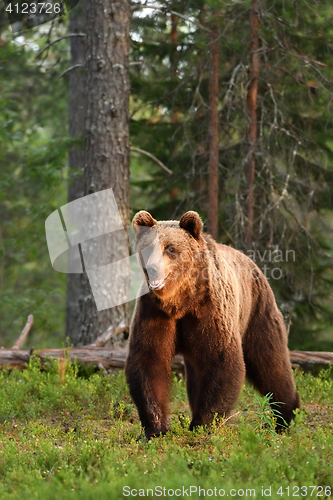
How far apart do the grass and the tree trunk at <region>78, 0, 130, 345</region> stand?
10.1 ft

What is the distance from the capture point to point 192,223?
4.93 metres

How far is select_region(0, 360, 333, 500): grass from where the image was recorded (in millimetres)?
3117

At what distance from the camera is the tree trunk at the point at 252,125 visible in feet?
31.4

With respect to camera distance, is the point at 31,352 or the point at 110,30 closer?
the point at 31,352

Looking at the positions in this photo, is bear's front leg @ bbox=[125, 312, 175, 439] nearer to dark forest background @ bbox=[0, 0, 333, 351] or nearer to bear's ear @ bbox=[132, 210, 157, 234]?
bear's ear @ bbox=[132, 210, 157, 234]

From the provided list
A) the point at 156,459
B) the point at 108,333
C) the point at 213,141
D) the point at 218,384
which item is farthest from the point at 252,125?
the point at 156,459

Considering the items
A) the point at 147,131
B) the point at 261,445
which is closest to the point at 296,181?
the point at 147,131

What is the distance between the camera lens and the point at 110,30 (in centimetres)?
913

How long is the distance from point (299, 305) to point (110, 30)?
6275 millimetres

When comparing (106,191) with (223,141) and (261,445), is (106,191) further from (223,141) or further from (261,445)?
(261,445)

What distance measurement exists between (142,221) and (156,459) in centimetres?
205

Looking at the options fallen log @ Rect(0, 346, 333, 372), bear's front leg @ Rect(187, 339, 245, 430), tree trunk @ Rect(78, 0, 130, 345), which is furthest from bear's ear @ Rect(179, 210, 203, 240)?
tree trunk @ Rect(78, 0, 130, 345)

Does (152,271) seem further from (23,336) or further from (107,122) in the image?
(107,122)

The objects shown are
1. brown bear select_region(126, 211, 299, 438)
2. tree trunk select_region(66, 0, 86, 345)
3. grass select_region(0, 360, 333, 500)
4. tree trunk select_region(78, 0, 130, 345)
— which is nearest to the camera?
grass select_region(0, 360, 333, 500)
